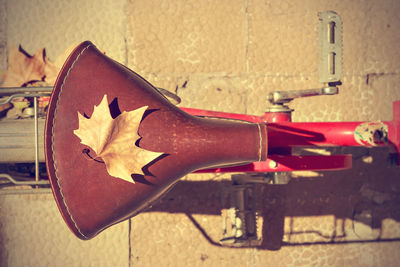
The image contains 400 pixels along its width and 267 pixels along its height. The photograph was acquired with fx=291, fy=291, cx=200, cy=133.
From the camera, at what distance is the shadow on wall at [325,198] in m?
2.13

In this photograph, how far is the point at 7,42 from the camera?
6.95 feet

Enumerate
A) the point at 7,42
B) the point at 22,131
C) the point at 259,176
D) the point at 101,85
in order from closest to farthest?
the point at 101,85 → the point at 22,131 → the point at 259,176 → the point at 7,42

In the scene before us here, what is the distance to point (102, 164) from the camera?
1118mm

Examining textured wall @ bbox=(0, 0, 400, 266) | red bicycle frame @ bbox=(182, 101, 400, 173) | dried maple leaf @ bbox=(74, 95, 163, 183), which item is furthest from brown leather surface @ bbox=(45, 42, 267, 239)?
textured wall @ bbox=(0, 0, 400, 266)

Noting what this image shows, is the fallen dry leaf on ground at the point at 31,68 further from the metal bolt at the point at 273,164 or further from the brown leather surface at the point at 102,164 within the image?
the metal bolt at the point at 273,164

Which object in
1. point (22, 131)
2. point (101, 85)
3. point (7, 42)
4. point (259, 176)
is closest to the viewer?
point (101, 85)

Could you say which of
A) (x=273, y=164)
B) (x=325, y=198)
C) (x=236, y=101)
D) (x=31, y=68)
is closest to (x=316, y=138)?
(x=273, y=164)

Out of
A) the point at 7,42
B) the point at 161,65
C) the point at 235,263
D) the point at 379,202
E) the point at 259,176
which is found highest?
the point at 7,42

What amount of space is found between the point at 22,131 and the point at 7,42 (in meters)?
1.13

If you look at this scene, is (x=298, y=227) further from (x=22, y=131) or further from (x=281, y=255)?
(x=22, y=131)

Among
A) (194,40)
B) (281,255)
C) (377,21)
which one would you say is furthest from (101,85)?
(377,21)

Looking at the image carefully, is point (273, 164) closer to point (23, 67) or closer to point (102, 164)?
point (102, 164)

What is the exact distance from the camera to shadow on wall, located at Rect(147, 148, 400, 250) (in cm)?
213

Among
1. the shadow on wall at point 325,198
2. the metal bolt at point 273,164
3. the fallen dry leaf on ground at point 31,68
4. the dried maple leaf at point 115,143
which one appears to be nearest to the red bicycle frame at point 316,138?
the metal bolt at point 273,164
